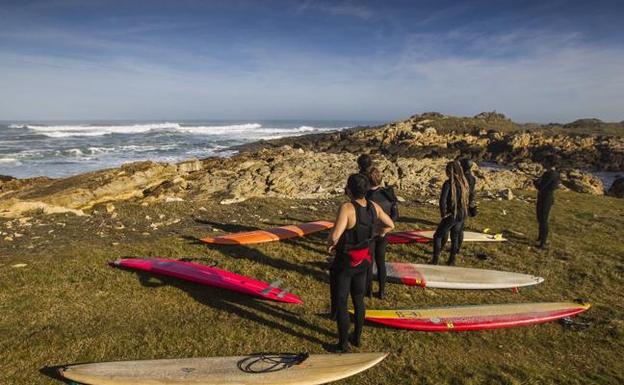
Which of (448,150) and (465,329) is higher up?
(448,150)

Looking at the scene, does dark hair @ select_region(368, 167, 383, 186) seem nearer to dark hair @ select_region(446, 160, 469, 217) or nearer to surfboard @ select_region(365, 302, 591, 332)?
dark hair @ select_region(446, 160, 469, 217)

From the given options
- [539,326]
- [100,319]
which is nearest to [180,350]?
[100,319]

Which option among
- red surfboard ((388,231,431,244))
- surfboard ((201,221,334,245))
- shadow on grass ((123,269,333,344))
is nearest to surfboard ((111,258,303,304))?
shadow on grass ((123,269,333,344))

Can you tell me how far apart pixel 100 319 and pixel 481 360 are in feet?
17.7

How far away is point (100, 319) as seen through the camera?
5.77 meters

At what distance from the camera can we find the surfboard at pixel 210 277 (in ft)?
20.9

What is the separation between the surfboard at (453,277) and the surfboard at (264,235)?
2697 millimetres

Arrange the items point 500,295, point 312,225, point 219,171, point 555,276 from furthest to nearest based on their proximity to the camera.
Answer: point 219,171 < point 312,225 < point 555,276 < point 500,295

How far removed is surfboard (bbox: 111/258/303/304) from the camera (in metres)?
6.36

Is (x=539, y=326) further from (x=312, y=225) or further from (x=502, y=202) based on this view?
(x=502, y=202)

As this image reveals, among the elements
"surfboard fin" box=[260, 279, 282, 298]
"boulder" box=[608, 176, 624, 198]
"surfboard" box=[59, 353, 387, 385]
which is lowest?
"surfboard" box=[59, 353, 387, 385]

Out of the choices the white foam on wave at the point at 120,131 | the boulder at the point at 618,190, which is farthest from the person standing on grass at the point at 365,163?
the white foam on wave at the point at 120,131

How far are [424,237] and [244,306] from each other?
5.14m

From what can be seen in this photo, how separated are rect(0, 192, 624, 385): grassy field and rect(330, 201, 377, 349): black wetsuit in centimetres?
89
